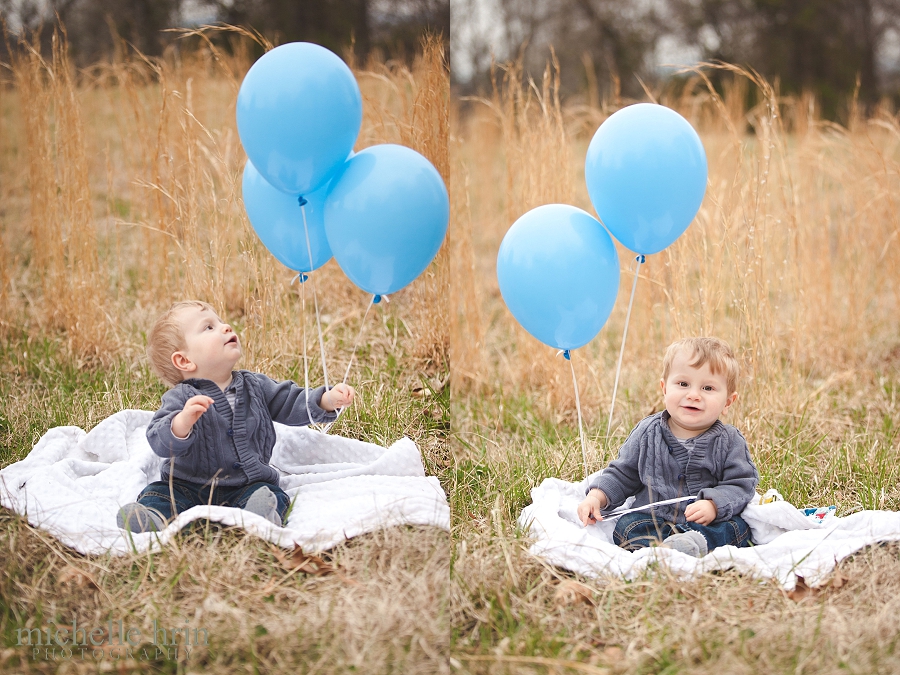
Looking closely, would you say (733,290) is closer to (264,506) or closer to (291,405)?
(291,405)

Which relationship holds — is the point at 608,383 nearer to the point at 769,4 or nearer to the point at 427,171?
the point at 427,171

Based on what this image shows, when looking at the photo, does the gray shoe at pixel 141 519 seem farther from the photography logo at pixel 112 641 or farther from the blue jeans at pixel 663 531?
the blue jeans at pixel 663 531

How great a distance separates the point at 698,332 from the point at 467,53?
180 inches

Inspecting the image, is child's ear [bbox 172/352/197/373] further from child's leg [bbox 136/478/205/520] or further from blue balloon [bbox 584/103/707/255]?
blue balloon [bbox 584/103/707/255]

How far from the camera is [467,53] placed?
21.8ft

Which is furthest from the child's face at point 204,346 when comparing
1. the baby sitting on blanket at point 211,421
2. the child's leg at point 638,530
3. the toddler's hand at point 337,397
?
the child's leg at point 638,530

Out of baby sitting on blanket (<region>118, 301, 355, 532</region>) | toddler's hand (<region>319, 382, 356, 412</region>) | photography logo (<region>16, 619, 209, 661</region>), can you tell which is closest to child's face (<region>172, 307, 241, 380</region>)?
baby sitting on blanket (<region>118, 301, 355, 532</region>)

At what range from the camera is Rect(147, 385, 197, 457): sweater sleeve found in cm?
194

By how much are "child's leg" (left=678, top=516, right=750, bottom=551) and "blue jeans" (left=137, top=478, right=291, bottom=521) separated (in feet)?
3.63

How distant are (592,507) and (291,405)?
→ 0.90 m

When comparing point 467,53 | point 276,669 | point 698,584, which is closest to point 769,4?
point 467,53

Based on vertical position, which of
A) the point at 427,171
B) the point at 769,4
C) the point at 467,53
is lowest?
the point at 427,171

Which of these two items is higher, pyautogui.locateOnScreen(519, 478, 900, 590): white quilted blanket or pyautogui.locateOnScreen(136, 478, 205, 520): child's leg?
pyautogui.locateOnScreen(136, 478, 205, 520): child's leg

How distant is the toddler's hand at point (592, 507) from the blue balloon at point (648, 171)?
71 cm
